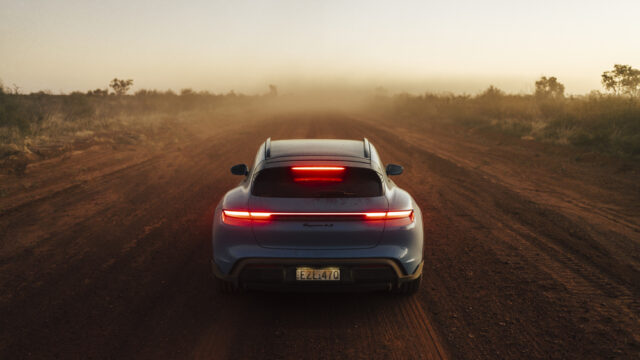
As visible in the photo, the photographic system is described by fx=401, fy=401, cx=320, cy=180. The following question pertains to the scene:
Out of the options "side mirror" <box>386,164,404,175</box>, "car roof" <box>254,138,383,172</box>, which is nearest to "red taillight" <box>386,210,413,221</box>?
"car roof" <box>254,138,383,172</box>

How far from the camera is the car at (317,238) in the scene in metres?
3.15

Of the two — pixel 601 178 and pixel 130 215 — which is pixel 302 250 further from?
pixel 601 178

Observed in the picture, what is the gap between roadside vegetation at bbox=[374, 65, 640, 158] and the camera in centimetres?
1301

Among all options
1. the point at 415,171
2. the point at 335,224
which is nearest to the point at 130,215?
the point at 335,224

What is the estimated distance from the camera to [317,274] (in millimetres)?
3182

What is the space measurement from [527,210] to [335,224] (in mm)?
4847

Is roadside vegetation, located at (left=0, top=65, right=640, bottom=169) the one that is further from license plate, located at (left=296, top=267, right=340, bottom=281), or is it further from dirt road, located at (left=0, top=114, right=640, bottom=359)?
license plate, located at (left=296, top=267, right=340, bottom=281)

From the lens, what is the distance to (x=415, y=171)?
390 inches

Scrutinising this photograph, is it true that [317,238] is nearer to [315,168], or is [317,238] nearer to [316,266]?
[316,266]

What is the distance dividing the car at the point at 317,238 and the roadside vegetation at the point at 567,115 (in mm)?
11081

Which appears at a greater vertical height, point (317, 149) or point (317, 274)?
point (317, 149)

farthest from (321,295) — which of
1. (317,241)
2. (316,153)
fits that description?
(316,153)

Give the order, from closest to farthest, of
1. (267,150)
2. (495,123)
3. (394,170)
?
1. (267,150)
2. (394,170)
3. (495,123)

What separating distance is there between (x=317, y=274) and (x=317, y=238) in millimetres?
295
